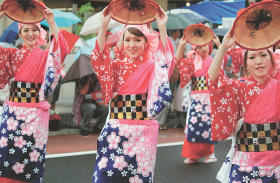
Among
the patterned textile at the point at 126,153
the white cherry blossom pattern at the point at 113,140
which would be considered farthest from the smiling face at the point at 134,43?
the white cherry blossom pattern at the point at 113,140

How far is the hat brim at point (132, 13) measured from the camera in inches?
116

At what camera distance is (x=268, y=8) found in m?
2.43

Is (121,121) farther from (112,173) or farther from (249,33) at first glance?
(249,33)

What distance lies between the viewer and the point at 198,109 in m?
5.71

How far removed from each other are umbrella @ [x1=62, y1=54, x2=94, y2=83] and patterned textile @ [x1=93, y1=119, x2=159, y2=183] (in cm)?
473

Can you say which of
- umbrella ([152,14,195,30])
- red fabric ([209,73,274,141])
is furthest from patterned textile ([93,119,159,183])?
umbrella ([152,14,195,30])

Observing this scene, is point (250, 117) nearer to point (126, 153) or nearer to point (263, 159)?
point (263, 159)

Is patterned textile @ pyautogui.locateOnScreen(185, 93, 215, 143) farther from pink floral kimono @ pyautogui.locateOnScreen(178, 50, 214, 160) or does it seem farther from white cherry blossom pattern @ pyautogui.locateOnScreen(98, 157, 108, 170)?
white cherry blossom pattern @ pyautogui.locateOnScreen(98, 157, 108, 170)

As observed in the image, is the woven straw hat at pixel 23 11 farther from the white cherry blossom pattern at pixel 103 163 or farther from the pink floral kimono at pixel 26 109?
the white cherry blossom pattern at pixel 103 163

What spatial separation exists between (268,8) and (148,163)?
156 cm

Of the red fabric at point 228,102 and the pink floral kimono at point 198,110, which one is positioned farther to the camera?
the pink floral kimono at point 198,110

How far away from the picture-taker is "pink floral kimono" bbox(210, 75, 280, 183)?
106 inches

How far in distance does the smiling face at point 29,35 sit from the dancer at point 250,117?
2.12 metres

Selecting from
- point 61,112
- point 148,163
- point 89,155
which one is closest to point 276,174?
point 148,163
